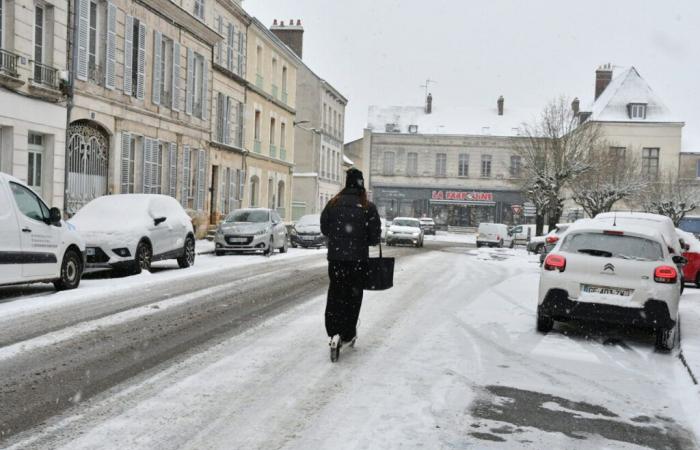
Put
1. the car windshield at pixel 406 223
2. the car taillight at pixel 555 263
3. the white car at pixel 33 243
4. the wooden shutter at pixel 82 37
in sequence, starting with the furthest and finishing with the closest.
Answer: the car windshield at pixel 406 223
the wooden shutter at pixel 82 37
the white car at pixel 33 243
the car taillight at pixel 555 263

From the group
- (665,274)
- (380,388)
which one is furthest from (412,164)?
(380,388)

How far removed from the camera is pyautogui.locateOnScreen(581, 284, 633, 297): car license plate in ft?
27.1

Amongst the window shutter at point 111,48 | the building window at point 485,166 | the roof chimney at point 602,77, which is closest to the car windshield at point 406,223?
the window shutter at point 111,48

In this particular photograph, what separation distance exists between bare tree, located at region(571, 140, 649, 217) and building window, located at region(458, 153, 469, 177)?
87.4ft

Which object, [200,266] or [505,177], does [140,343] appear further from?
[505,177]

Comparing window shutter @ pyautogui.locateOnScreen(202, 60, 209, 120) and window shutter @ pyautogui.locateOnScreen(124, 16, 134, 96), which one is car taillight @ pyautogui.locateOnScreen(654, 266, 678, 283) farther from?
window shutter @ pyautogui.locateOnScreen(202, 60, 209, 120)

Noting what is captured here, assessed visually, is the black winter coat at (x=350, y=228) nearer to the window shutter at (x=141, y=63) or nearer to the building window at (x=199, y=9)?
the window shutter at (x=141, y=63)

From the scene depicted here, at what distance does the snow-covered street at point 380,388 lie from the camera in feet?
14.9

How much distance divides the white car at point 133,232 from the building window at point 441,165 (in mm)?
53685

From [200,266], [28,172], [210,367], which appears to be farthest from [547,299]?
[28,172]

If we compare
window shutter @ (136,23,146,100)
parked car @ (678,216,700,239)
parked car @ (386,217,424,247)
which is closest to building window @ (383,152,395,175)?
parked car @ (678,216,700,239)

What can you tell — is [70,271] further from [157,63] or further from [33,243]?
[157,63]

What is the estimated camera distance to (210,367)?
20.6 feet

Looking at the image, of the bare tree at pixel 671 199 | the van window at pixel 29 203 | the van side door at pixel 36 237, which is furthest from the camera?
the bare tree at pixel 671 199
